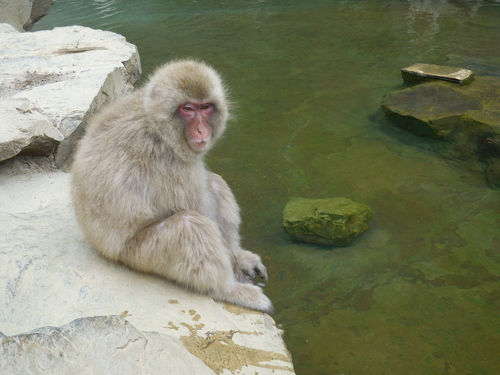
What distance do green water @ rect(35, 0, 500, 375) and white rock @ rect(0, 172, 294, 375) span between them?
65 centimetres

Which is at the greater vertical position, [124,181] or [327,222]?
[124,181]

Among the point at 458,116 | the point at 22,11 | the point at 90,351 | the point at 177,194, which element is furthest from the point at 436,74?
the point at 22,11

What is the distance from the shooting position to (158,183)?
2.99 metres

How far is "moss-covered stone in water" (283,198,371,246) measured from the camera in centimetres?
430

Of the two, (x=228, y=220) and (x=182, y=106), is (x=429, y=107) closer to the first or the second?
(x=228, y=220)

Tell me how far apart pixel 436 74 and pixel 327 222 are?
330 cm

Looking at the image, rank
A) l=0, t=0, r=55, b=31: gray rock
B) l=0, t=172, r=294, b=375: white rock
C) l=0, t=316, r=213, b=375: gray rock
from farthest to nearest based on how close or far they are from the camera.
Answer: l=0, t=0, r=55, b=31: gray rock < l=0, t=172, r=294, b=375: white rock < l=0, t=316, r=213, b=375: gray rock

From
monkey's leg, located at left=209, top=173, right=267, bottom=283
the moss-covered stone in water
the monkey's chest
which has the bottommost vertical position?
the moss-covered stone in water

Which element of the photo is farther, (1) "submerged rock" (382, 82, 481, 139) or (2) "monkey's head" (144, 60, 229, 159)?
(1) "submerged rock" (382, 82, 481, 139)

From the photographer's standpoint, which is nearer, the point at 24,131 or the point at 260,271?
the point at 260,271

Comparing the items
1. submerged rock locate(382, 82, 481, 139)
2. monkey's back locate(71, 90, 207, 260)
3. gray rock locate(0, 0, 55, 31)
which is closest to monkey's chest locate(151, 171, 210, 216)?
monkey's back locate(71, 90, 207, 260)

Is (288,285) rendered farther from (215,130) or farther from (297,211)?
(215,130)

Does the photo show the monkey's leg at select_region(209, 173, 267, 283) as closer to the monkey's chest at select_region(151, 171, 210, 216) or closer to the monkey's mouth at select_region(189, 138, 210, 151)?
the monkey's chest at select_region(151, 171, 210, 216)

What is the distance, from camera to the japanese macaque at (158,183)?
2906mm
